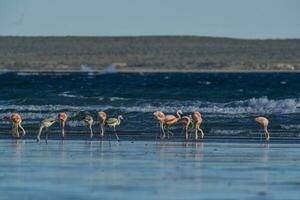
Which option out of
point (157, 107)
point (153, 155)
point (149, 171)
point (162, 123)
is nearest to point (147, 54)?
point (157, 107)

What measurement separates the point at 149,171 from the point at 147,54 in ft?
403

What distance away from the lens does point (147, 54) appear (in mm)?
142750

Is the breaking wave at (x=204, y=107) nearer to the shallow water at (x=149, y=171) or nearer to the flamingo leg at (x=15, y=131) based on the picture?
the flamingo leg at (x=15, y=131)

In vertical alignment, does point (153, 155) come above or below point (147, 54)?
below

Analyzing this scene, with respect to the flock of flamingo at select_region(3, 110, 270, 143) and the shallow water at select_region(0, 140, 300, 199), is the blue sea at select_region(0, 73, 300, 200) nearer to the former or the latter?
the shallow water at select_region(0, 140, 300, 199)

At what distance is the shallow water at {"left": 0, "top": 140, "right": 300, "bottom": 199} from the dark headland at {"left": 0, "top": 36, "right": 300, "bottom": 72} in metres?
98.4

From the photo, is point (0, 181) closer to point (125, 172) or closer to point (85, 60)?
point (125, 172)

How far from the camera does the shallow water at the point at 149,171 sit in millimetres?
17172

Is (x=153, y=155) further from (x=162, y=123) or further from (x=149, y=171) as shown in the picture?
(x=162, y=123)

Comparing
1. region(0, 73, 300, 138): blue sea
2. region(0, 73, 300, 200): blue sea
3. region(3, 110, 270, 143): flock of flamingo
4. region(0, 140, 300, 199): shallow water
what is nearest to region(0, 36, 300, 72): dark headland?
region(0, 73, 300, 138): blue sea

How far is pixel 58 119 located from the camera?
32312 millimetres

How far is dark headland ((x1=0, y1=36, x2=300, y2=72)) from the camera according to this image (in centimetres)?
13238

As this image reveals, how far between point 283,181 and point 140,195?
282 cm

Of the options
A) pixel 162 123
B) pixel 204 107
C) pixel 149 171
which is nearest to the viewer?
pixel 149 171
